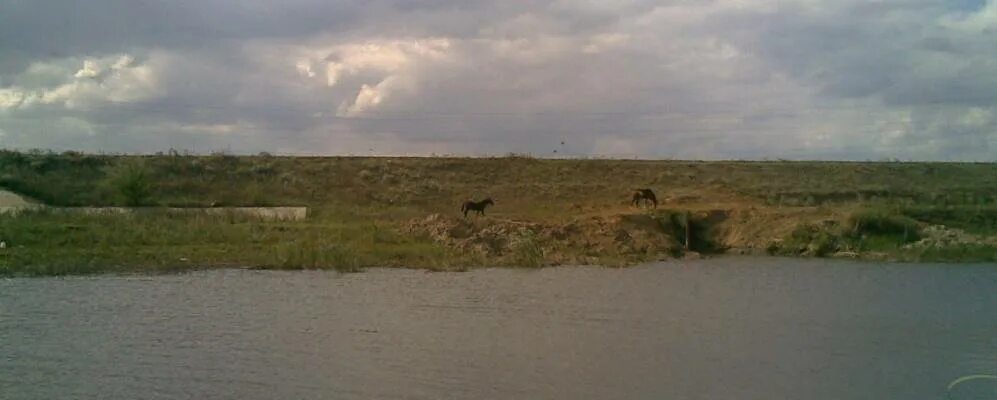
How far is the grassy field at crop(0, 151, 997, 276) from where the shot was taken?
31438 millimetres

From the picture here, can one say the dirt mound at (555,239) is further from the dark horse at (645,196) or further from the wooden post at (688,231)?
the dark horse at (645,196)

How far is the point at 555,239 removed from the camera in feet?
113

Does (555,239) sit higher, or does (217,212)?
(217,212)

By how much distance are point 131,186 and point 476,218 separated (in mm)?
22443

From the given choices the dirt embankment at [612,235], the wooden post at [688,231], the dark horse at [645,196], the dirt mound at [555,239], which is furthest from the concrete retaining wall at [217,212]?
the wooden post at [688,231]

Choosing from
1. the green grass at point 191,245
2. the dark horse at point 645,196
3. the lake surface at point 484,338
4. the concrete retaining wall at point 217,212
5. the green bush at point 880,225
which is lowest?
the lake surface at point 484,338

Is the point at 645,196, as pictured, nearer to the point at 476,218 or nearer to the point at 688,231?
the point at 688,231

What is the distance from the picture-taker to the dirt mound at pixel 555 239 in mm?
32281

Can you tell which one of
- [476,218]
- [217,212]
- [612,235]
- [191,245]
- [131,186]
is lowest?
[191,245]

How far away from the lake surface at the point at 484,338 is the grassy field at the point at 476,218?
500 centimetres

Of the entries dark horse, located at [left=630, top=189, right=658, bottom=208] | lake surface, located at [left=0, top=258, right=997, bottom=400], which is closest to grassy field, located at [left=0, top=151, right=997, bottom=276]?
dark horse, located at [left=630, top=189, right=658, bottom=208]

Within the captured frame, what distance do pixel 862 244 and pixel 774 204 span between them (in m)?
14.6

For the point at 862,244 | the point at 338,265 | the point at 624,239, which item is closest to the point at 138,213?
the point at 338,265

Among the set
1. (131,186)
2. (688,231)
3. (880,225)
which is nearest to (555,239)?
(688,231)
